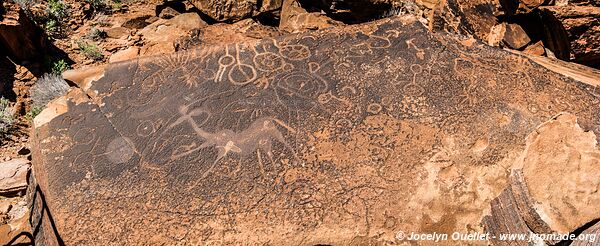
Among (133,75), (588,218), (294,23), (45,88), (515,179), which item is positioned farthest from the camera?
(294,23)

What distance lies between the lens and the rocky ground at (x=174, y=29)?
2.91 m

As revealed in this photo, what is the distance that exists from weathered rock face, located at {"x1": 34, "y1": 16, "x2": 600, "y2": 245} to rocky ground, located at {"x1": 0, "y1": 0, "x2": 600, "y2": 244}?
0.67m

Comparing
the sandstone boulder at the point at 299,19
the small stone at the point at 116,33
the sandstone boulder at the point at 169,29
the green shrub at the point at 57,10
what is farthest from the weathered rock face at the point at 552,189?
the green shrub at the point at 57,10

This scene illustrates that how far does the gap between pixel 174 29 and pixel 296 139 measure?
2.76m

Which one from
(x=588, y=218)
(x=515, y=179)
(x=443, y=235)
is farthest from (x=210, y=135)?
(x=588, y=218)

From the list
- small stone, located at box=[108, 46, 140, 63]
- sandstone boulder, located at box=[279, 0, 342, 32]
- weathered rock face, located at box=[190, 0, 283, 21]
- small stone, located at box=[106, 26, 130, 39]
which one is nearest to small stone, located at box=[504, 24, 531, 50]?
sandstone boulder, located at box=[279, 0, 342, 32]

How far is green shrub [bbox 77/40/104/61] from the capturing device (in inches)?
149

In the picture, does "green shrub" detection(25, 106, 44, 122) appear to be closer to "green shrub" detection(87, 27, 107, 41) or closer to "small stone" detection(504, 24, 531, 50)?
"green shrub" detection(87, 27, 107, 41)

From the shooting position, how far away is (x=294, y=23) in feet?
12.7

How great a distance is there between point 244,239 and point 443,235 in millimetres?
781

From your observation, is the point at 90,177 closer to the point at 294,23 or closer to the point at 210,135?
the point at 210,135

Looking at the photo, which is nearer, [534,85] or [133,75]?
[534,85]

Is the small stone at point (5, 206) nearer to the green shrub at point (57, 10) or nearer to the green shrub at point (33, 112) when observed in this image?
the green shrub at point (33, 112)

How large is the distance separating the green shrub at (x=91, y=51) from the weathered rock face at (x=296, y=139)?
187 cm
